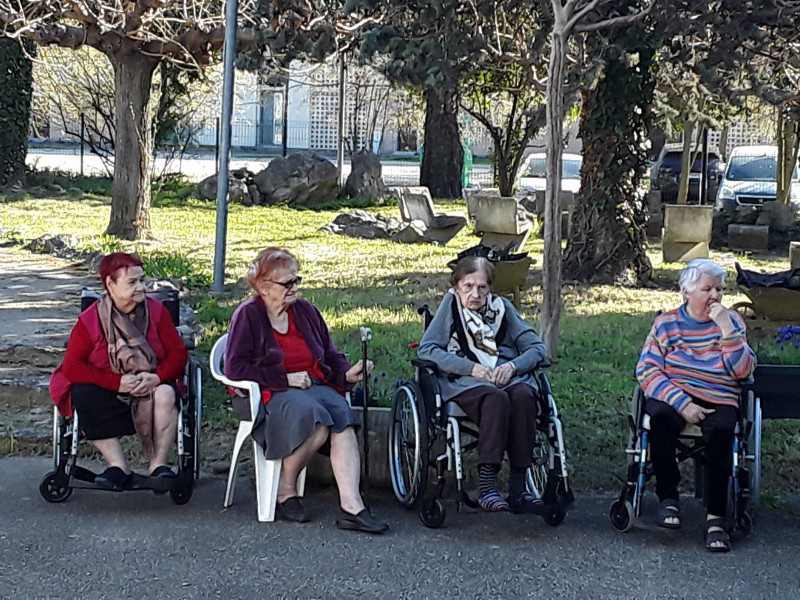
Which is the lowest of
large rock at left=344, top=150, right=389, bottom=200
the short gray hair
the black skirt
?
the black skirt

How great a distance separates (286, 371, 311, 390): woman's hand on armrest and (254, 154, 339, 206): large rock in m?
16.8

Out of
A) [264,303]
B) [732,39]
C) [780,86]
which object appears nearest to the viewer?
[264,303]

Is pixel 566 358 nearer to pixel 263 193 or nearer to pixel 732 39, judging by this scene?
pixel 732 39

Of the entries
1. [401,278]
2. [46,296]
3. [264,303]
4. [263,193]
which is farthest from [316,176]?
[264,303]

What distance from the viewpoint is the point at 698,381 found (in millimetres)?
5266

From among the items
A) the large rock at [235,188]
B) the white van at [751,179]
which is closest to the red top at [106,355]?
the large rock at [235,188]

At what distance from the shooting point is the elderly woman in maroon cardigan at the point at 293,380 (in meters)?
5.28

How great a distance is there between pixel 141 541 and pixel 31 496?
2.95ft

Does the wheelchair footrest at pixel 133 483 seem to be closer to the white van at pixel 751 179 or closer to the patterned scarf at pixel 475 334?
the patterned scarf at pixel 475 334

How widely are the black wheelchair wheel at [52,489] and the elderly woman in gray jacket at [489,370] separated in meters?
1.77

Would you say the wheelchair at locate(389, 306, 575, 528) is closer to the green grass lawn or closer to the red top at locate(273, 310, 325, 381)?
the red top at locate(273, 310, 325, 381)

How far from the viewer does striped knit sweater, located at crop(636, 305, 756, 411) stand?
5.21m

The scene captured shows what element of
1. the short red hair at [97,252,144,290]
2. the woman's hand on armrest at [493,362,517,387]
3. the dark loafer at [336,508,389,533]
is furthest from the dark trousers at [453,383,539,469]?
the short red hair at [97,252,144,290]

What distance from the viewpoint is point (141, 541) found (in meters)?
4.96
